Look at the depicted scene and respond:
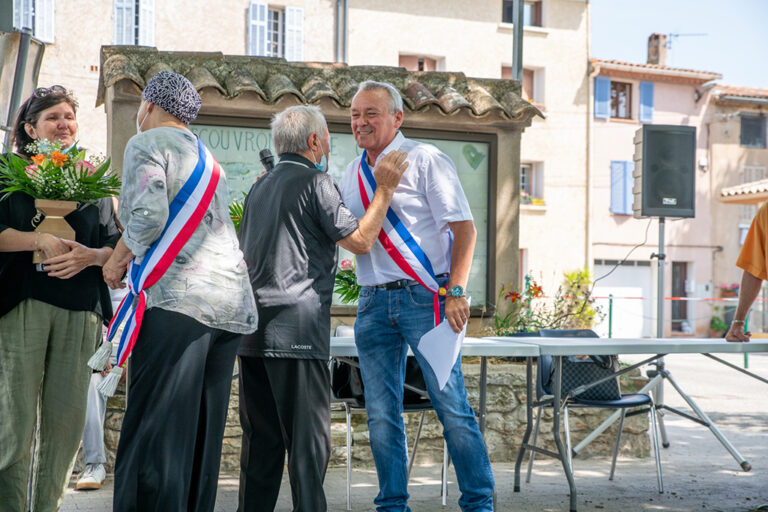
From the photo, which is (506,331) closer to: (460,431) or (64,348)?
(460,431)

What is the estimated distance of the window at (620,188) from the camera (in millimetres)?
27156

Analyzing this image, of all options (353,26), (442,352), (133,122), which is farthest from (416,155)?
(353,26)

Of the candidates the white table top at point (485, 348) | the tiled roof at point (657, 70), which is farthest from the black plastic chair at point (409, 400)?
the tiled roof at point (657, 70)

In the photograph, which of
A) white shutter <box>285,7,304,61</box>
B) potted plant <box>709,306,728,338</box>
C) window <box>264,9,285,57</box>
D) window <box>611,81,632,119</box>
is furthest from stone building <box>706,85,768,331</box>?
window <box>264,9,285,57</box>

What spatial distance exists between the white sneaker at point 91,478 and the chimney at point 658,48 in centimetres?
2868

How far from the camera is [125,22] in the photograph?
21.3 metres

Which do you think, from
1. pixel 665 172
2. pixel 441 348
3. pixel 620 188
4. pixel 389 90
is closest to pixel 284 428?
pixel 441 348

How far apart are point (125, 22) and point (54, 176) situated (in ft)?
63.9

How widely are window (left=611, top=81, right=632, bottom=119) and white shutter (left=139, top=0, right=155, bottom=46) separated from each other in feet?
48.5

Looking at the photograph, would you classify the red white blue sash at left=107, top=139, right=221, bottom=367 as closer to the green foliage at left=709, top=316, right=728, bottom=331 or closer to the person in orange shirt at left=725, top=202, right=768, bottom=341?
the person in orange shirt at left=725, top=202, right=768, bottom=341

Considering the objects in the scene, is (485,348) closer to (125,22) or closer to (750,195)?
(750,195)

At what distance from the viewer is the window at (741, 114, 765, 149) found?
29594mm

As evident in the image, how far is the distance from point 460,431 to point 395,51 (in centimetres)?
2201

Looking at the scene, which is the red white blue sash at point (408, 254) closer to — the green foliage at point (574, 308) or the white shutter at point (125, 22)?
the green foliage at point (574, 308)
